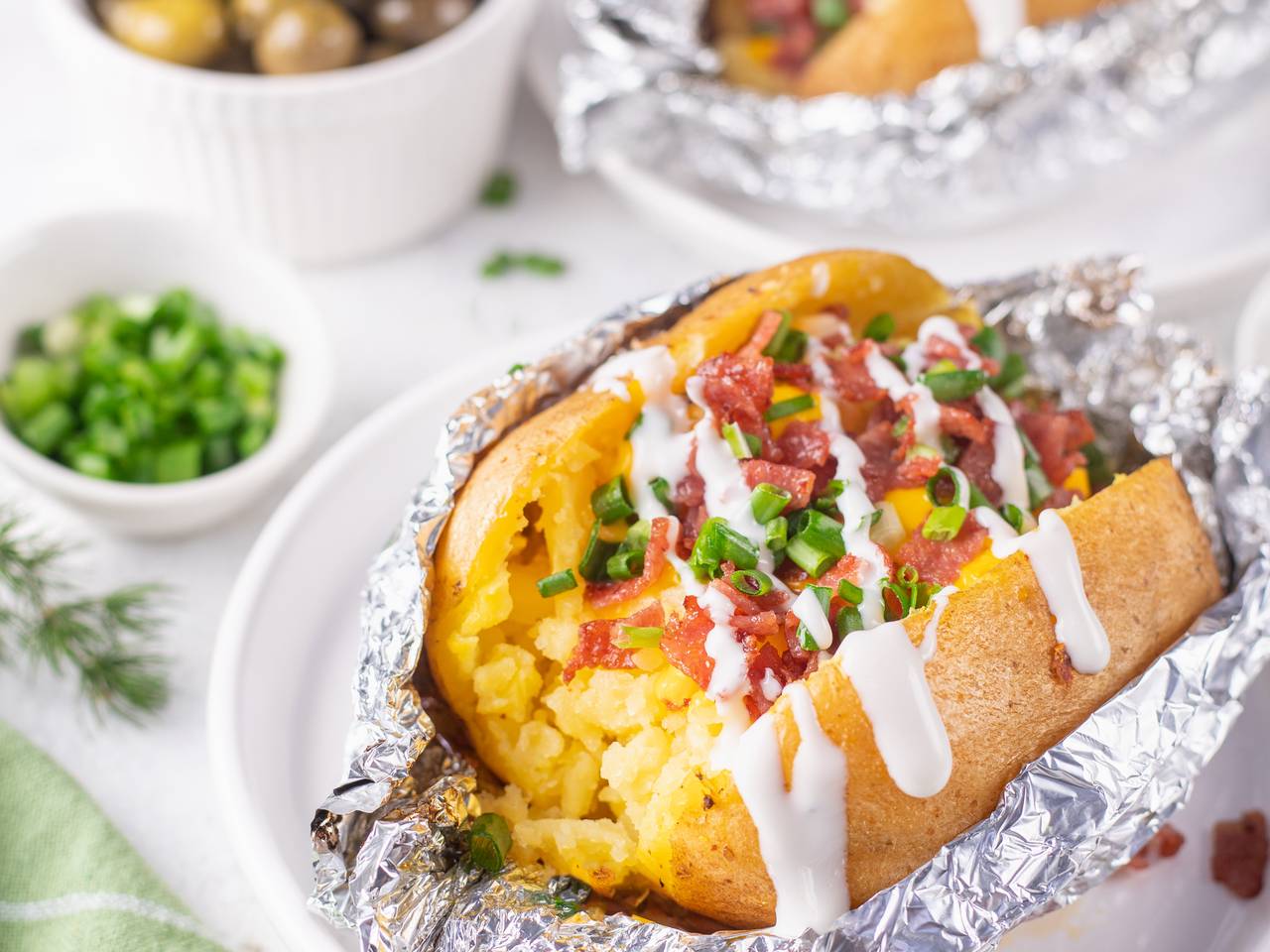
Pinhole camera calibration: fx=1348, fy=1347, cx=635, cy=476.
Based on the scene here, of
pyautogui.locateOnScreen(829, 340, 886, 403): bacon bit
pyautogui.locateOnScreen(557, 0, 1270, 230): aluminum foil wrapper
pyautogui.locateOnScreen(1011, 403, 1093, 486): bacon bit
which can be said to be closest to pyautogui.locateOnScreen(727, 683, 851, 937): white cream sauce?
pyautogui.locateOnScreen(829, 340, 886, 403): bacon bit

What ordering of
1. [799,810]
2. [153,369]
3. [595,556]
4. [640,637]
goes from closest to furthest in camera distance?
[799,810] < [640,637] < [595,556] < [153,369]

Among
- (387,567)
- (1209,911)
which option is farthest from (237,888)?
(1209,911)

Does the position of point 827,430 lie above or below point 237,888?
above

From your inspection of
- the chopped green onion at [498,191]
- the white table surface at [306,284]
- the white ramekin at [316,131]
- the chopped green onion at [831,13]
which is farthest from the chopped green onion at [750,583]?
the chopped green onion at [831,13]

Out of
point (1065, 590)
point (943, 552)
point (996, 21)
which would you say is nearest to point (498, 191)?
point (996, 21)

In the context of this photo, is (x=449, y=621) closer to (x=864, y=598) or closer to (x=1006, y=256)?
(x=864, y=598)

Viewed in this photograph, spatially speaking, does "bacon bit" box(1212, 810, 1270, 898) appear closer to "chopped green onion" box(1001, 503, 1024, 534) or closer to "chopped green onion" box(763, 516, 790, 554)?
"chopped green onion" box(1001, 503, 1024, 534)

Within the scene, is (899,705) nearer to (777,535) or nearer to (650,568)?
(777,535)
